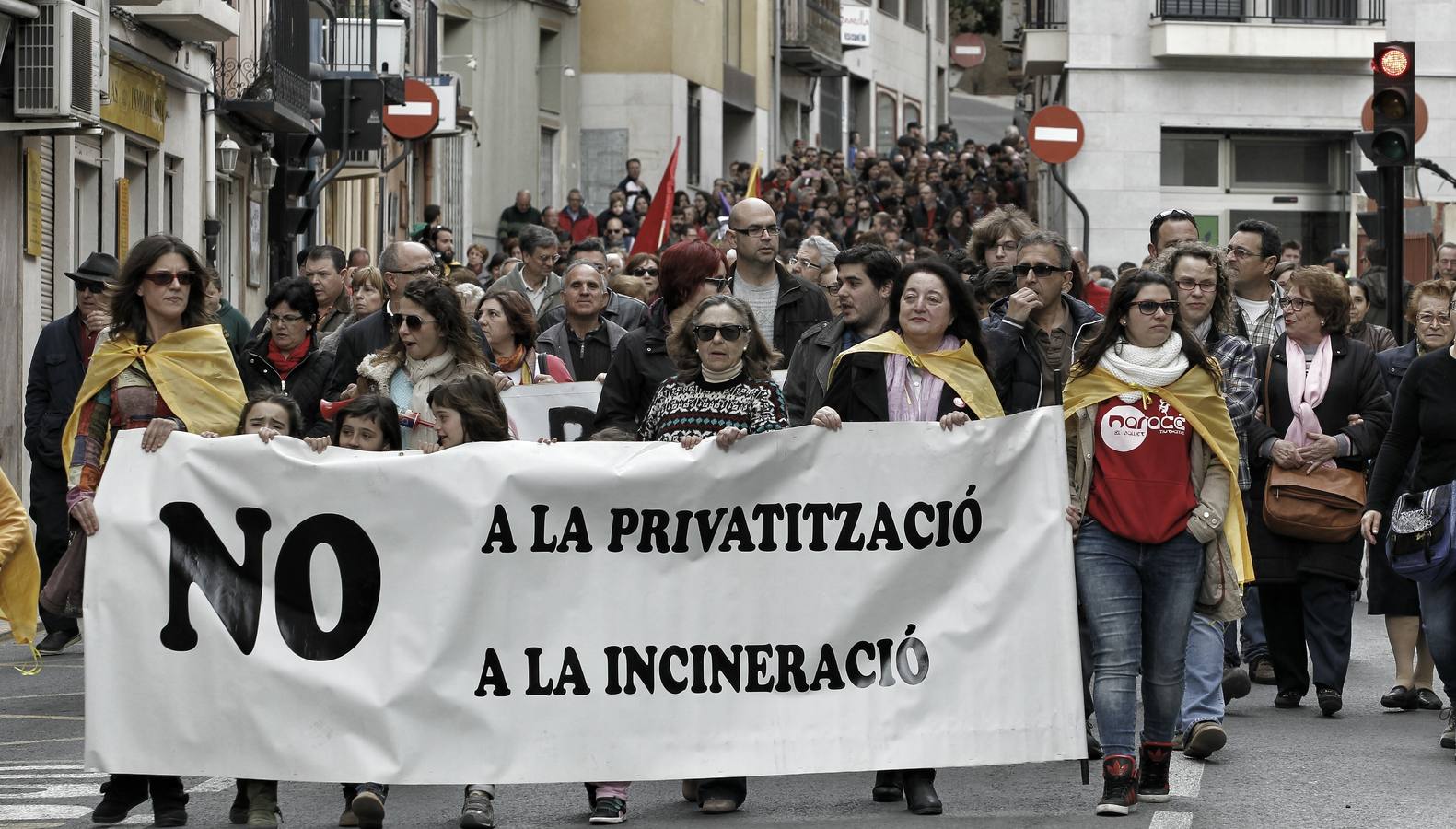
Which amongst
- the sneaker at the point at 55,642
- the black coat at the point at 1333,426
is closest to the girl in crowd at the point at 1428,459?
the black coat at the point at 1333,426

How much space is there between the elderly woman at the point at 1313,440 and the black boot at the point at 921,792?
3.27 meters

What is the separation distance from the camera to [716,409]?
9.27 meters

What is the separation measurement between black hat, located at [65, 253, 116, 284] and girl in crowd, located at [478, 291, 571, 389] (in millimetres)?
3359

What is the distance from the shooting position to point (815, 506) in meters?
9.02

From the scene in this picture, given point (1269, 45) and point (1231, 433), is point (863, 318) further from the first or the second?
point (1269, 45)

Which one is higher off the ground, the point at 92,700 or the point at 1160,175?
the point at 1160,175

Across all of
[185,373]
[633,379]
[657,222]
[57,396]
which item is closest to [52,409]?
[57,396]

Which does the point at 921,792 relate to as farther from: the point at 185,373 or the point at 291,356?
the point at 291,356

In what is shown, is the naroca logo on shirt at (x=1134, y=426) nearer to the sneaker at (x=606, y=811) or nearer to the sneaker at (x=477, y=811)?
the sneaker at (x=606, y=811)

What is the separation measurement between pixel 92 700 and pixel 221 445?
93 cm

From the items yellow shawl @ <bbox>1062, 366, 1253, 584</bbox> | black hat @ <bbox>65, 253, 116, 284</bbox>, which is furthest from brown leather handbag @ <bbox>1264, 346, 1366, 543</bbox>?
black hat @ <bbox>65, 253, 116, 284</bbox>

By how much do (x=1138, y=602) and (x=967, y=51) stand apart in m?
85.1

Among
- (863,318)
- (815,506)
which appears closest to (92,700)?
(815,506)

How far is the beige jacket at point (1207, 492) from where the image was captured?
905 cm
